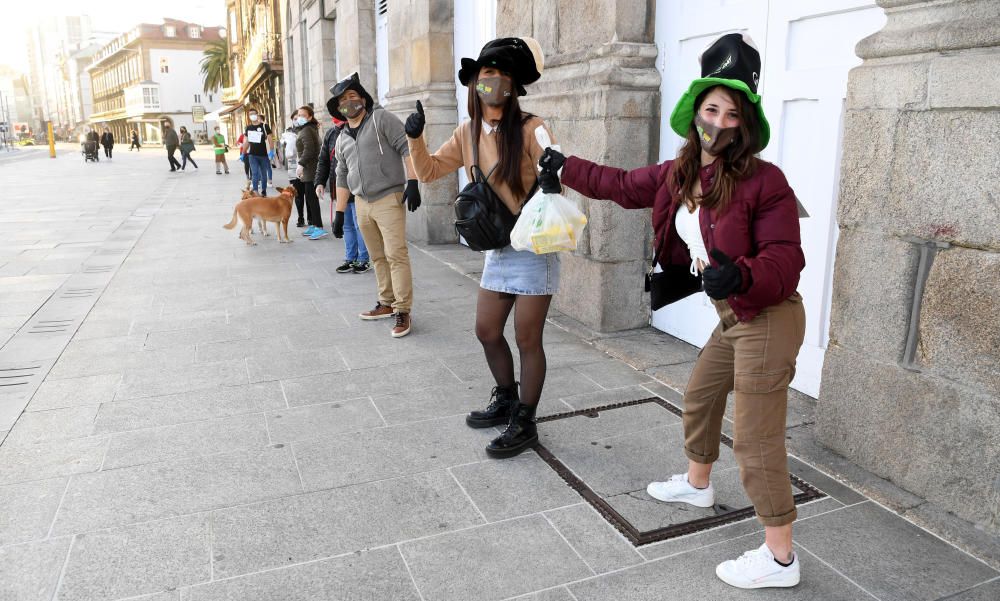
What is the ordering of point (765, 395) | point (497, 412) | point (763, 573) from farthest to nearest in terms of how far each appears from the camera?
point (497, 412) → point (763, 573) → point (765, 395)

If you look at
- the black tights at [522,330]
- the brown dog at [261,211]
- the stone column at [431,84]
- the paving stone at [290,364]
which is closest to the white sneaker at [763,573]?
the black tights at [522,330]

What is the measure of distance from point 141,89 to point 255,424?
333ft

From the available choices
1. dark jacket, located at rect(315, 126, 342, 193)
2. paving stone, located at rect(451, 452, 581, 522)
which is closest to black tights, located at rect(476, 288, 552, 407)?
paving stone, located at rect(451, 452, 581, 522)

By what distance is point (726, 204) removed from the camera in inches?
91.4

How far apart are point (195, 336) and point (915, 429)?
4.68 m

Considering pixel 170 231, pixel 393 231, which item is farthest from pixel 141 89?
pixel 393 231

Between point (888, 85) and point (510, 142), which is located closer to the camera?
point (888, 85)

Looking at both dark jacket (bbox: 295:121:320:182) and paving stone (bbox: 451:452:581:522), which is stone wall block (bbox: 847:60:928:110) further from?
dark jacket (bbox: 295:121:320:182)

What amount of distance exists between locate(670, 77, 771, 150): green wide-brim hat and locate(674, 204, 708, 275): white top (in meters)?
0.27

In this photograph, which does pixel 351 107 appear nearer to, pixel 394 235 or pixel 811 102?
pixel 394 235

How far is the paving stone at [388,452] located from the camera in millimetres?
3359

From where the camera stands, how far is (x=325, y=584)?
8.40ft

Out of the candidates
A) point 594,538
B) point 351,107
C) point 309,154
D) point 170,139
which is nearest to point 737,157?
point 594,538

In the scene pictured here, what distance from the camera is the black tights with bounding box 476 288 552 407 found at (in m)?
3.45
